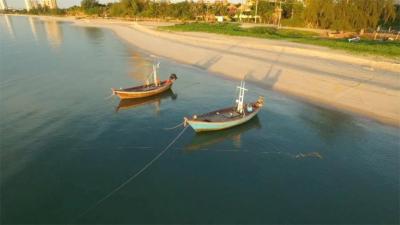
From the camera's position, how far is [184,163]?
22.4 meters

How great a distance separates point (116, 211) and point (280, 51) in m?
49.8

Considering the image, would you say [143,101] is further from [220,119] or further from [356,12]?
[356,12]

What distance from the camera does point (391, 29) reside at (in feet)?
296

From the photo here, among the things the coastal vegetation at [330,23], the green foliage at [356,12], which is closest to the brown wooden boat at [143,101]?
the coastal vegetation at [330,23]

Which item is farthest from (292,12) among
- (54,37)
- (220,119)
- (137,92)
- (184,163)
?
(184,163)

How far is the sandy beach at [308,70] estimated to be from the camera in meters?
33.9

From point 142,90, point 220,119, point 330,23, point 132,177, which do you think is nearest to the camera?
point 132,177

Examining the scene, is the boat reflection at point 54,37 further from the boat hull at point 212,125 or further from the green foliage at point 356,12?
the green foliage at point 356,12

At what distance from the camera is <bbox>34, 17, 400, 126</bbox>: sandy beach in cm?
3388

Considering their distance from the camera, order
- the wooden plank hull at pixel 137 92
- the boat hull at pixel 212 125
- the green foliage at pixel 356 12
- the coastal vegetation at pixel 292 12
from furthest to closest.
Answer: the coastal vegetation at pixel 292 12, the green foliage at pixel 356 12, the wooden plank hull at pixel 137 92, the boat hull at pixel 212 125

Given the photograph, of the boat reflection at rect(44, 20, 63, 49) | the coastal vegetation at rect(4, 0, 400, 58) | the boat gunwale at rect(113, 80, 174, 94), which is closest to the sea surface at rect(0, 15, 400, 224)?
the boat gunwale at rect(113, 80, 174, 94)

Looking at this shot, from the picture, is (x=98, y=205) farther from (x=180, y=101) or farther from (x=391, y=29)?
(x=391, y=29)

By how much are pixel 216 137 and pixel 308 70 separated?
25656 mm

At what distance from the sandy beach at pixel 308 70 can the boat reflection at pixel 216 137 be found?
11.6 metres
